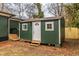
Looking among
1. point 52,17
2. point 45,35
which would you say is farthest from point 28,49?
point 52,17

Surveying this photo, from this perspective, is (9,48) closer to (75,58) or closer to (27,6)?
(27,6)

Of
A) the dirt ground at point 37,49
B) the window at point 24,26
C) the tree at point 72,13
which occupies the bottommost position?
the dirt ground at point 37,49

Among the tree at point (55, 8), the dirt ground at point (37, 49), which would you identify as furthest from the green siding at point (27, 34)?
the tree at point (55, 8)

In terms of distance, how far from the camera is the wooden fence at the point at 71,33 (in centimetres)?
505

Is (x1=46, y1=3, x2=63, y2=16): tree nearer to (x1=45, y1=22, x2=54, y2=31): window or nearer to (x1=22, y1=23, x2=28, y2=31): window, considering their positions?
(x1=45, y1=22, x2=54, y2=31): window

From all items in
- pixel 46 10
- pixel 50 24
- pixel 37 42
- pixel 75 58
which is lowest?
pixel 75 58

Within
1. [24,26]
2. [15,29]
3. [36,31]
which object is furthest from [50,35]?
[15,29]

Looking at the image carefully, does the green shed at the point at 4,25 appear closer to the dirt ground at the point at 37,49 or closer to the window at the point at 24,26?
the dirt ground at the point at 37,49

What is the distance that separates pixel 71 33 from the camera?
5.10 m

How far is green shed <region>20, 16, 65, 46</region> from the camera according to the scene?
16.8ft

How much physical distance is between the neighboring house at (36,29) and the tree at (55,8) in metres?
0.14

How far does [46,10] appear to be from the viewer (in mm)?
5062

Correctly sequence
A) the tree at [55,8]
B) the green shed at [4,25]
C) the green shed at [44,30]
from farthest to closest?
the green shed at [4,25] < the green shed at [44,30] < the tree at [55,8]

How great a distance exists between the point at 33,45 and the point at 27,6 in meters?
0.91
